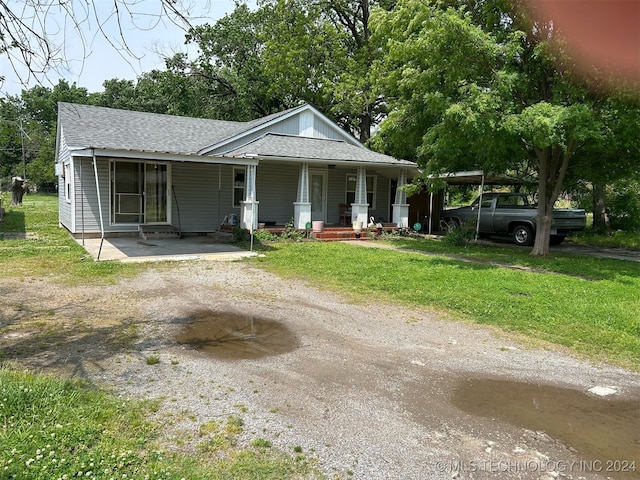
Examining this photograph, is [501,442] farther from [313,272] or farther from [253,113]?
[253,113]

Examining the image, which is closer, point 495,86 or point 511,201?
point 495,86

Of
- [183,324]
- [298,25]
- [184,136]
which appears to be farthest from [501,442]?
[298,25]

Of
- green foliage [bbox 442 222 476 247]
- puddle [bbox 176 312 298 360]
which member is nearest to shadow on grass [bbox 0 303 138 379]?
puddle [bbox 176 312 298 360]

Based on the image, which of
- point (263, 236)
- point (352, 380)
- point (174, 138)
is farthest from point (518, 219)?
point (352, 380)

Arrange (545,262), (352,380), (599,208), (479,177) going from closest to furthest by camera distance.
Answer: (352,380), (545,262), (479,177), (599,208)

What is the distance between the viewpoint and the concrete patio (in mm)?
10289

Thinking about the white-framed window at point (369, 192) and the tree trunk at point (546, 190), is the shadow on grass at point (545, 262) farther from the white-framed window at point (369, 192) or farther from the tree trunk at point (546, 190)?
the white-framed window at point (369, 192)

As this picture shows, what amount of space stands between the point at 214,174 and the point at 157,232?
2905mm

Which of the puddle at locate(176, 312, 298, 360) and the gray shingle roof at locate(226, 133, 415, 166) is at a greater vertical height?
the gray shingle roof at locate(226, 133, 415, 166)

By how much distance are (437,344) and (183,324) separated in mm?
2998

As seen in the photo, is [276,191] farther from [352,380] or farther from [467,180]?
[352,380]

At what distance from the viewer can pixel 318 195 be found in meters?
17.3

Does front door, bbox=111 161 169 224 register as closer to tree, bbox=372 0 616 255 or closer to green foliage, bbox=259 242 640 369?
green foliage, bbox=259 242 640 369

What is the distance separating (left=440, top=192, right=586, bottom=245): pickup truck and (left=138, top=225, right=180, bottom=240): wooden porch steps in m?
9.77
